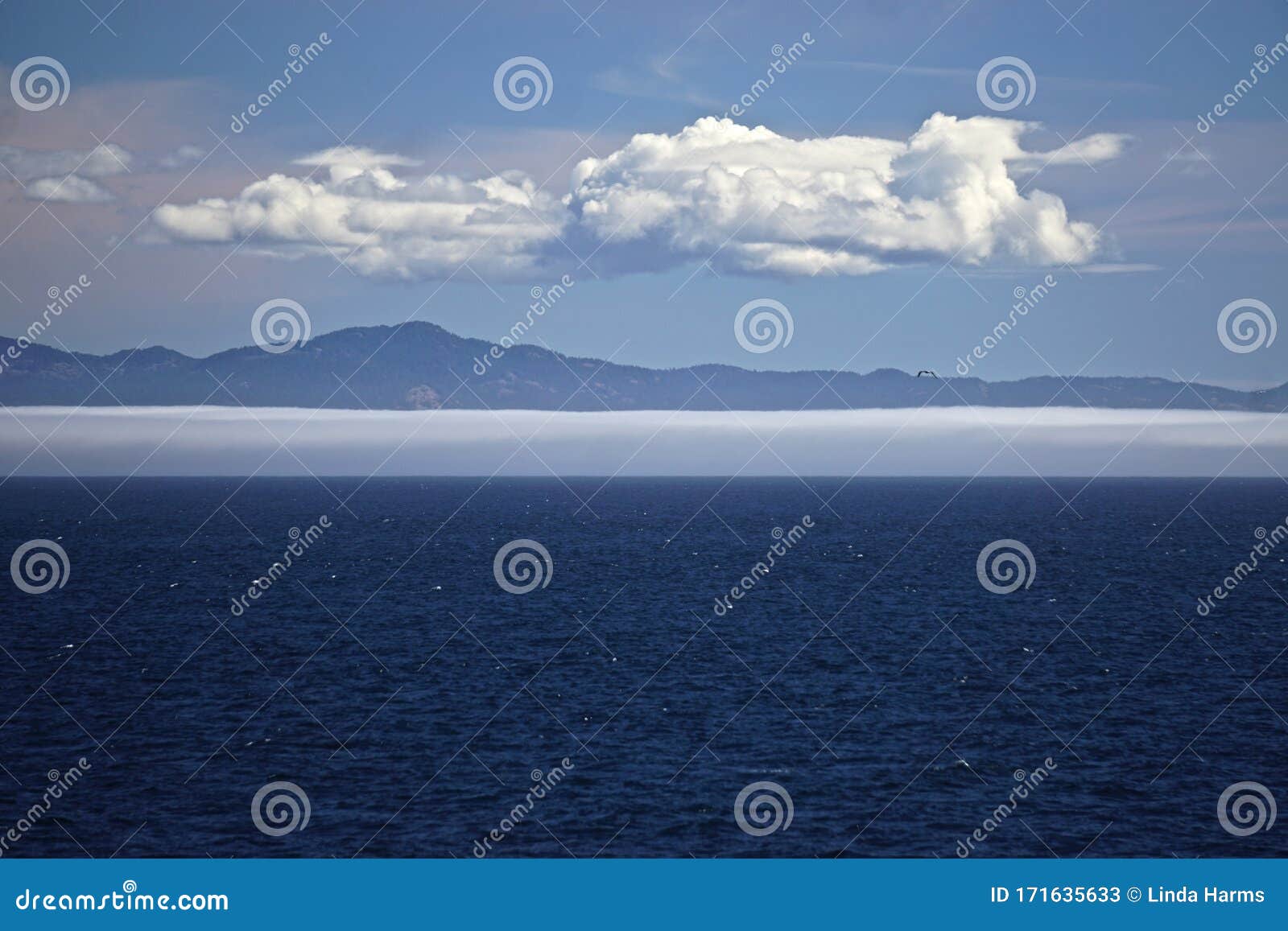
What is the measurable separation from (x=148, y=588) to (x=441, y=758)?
228ft

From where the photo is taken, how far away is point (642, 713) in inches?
2434

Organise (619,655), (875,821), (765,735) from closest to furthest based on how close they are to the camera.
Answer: (875,821) → (765,735) → (619,655)

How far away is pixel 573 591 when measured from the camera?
11112 centimetres

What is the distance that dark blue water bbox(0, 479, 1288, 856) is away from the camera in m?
44.7

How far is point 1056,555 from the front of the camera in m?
150

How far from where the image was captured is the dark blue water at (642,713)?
4472 cm

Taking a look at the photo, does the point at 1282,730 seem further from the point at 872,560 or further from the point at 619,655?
the point at 872,560

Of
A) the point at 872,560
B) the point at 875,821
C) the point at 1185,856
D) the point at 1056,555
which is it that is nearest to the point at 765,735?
Answer: the point at 875,821

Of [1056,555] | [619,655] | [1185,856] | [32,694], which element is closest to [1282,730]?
[1185,856]

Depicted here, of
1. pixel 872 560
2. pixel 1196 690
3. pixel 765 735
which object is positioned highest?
pixel 872 560

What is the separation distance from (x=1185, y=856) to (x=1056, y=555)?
112856 millimetres

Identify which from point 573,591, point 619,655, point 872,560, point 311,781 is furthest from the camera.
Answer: point 872,560

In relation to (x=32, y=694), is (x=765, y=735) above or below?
above

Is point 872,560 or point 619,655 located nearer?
point 619,655
